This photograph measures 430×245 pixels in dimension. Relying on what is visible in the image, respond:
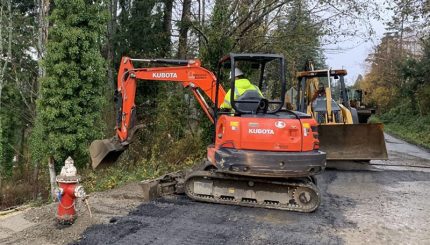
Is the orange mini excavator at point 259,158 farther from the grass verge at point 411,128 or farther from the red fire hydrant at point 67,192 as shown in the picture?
the grass verge at point 411,128

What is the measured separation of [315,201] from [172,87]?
8050mm

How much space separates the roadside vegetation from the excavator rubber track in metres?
2.35

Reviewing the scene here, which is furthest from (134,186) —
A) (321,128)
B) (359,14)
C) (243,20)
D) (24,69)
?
(24,69)

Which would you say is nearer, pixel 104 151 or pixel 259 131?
pixel 259 131

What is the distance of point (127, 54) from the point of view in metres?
18.6

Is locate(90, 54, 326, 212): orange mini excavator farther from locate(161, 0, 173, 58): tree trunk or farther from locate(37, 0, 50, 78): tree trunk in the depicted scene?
locate(161, 0, 173, 58): tree trunk

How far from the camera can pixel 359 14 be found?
49.8 feet

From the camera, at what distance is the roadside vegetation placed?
1234cm

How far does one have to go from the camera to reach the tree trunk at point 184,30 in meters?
17.2

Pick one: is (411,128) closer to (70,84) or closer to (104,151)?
(70,84)

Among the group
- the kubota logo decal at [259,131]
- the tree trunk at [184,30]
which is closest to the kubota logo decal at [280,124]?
the kubota logo decal at [259,131]

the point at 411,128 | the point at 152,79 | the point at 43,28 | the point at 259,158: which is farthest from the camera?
the point at 411,128

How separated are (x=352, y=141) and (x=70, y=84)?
8.58m

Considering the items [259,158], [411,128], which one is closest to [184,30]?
[259,158]
